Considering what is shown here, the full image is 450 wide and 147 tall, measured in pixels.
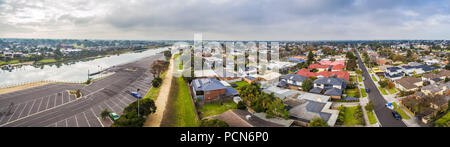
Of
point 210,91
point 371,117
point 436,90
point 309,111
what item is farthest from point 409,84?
point 210,91

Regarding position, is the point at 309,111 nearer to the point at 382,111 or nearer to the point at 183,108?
the point at 382,111

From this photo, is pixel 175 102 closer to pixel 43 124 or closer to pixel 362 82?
pixel 43 124

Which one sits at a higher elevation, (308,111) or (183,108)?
(308,111)

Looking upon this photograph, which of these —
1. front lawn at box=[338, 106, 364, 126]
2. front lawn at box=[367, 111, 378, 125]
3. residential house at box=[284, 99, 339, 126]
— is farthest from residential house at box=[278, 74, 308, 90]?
front lawn at box=[367, 111, 378, 125]

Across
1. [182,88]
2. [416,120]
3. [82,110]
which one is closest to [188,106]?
[182,88]

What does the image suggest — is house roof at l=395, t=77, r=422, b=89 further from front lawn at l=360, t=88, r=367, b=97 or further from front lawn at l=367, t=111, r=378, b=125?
front lawn at l=367, t=111, r=378, b=125

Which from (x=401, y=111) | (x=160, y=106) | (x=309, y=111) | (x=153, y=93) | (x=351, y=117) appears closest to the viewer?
(x=351, y=117)
